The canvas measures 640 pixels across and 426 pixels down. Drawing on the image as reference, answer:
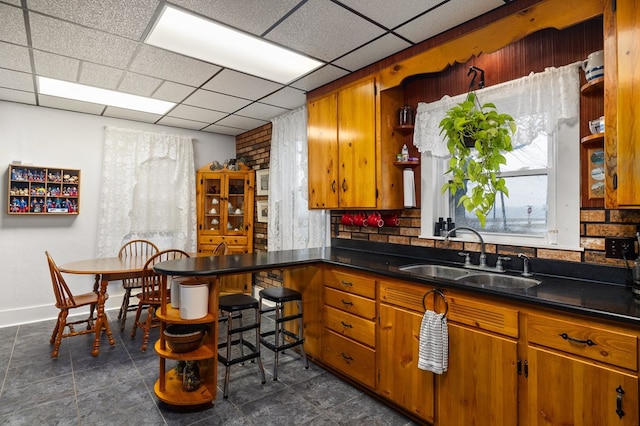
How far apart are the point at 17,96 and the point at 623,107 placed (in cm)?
503

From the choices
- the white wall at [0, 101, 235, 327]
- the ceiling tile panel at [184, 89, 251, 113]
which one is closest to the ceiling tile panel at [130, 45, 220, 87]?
the ceiling tile panel at [184, 89, 251, 113]

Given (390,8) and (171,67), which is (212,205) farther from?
(390,8)

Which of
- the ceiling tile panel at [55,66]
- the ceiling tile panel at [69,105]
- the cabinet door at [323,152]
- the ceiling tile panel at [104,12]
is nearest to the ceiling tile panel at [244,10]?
the ceiling tile panel at [104,12]

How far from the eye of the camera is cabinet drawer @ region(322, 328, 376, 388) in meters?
2.31

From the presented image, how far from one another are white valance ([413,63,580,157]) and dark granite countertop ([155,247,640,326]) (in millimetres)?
830

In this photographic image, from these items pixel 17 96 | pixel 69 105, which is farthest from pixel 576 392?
pixel 17 96

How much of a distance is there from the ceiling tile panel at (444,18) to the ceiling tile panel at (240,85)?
4.49ft

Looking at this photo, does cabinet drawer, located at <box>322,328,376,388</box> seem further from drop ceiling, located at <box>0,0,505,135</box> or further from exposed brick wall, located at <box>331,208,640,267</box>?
drop ceiling, located at <box>0,0,505,135</box>

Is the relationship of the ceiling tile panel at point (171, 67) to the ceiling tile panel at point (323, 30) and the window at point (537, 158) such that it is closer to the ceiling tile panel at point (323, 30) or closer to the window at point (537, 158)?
the ceiling tile panel at point (323, 30)

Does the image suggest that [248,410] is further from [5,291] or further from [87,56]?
[5,291]

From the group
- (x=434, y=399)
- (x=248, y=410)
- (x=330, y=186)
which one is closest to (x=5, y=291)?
(x=248, y=410)

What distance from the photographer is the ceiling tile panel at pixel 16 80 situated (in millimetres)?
3016

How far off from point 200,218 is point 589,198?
4.39m

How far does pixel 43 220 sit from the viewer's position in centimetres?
398
